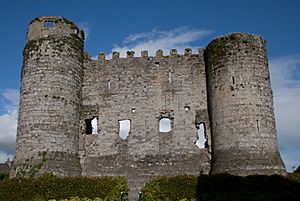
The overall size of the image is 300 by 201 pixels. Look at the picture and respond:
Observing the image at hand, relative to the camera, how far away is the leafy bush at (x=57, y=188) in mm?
17219

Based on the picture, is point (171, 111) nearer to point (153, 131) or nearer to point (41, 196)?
point (153, 131)

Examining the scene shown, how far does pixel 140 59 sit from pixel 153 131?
204 inches

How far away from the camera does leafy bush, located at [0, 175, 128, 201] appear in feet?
56.5

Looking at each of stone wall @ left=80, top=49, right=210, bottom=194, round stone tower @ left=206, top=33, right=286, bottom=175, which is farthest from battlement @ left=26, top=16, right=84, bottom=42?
round stone tower @ left=206, top=33, right=286, bottom=175

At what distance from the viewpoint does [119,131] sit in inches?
928

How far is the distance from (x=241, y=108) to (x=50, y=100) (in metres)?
11.3

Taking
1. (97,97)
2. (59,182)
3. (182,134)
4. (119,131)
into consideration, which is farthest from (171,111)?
(59,182)

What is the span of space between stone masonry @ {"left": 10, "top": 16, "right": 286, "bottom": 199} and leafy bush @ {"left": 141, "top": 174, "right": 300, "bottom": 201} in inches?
99.2

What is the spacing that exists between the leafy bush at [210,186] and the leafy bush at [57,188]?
70.0 inches

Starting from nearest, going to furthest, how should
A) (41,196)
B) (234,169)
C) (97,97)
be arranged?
(41,196)
(234,169)
(97,97)

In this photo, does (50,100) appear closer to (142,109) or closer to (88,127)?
(88,127)

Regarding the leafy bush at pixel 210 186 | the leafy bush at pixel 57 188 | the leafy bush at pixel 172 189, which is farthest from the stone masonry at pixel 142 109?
the leafy bush at pixel 172 189

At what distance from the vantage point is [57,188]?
1750cm

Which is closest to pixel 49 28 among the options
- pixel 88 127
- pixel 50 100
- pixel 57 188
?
pixel 50 100
